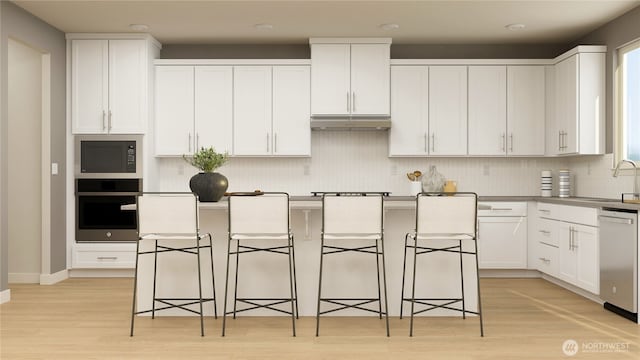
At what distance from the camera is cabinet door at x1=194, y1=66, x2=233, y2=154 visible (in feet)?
21.5

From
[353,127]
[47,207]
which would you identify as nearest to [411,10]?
[353,127]

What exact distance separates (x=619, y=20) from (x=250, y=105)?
3.91m

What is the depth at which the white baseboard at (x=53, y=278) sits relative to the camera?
5.96 meters

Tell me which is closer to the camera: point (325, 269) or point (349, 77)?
point (325, 269)

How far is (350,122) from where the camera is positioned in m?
6.35

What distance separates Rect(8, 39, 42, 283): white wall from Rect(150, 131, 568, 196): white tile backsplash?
1.40m

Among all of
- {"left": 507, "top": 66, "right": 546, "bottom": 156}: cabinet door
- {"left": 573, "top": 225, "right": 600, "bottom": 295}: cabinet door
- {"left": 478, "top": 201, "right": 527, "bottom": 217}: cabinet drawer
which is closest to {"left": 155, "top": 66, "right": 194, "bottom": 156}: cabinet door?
{"left": 478, "top": 201, "right": 527, "bottom": 217}: cabinet drawer

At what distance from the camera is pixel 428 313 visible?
4.52m

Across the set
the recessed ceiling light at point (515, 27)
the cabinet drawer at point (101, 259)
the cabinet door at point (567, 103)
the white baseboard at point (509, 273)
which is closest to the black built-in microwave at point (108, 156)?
the cabinet drawer at point (101, 259)

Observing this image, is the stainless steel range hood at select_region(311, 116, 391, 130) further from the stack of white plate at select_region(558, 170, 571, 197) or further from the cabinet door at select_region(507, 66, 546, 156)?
the stack of white plate at select_region(558, 170, 571, 197)

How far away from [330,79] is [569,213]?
9.38ft

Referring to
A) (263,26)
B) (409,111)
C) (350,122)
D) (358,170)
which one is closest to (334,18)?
(263,26)

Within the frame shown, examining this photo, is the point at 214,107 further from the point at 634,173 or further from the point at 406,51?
the point at 634,173

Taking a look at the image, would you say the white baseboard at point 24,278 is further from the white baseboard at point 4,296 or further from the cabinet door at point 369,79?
the cabinet door at point 369,79
